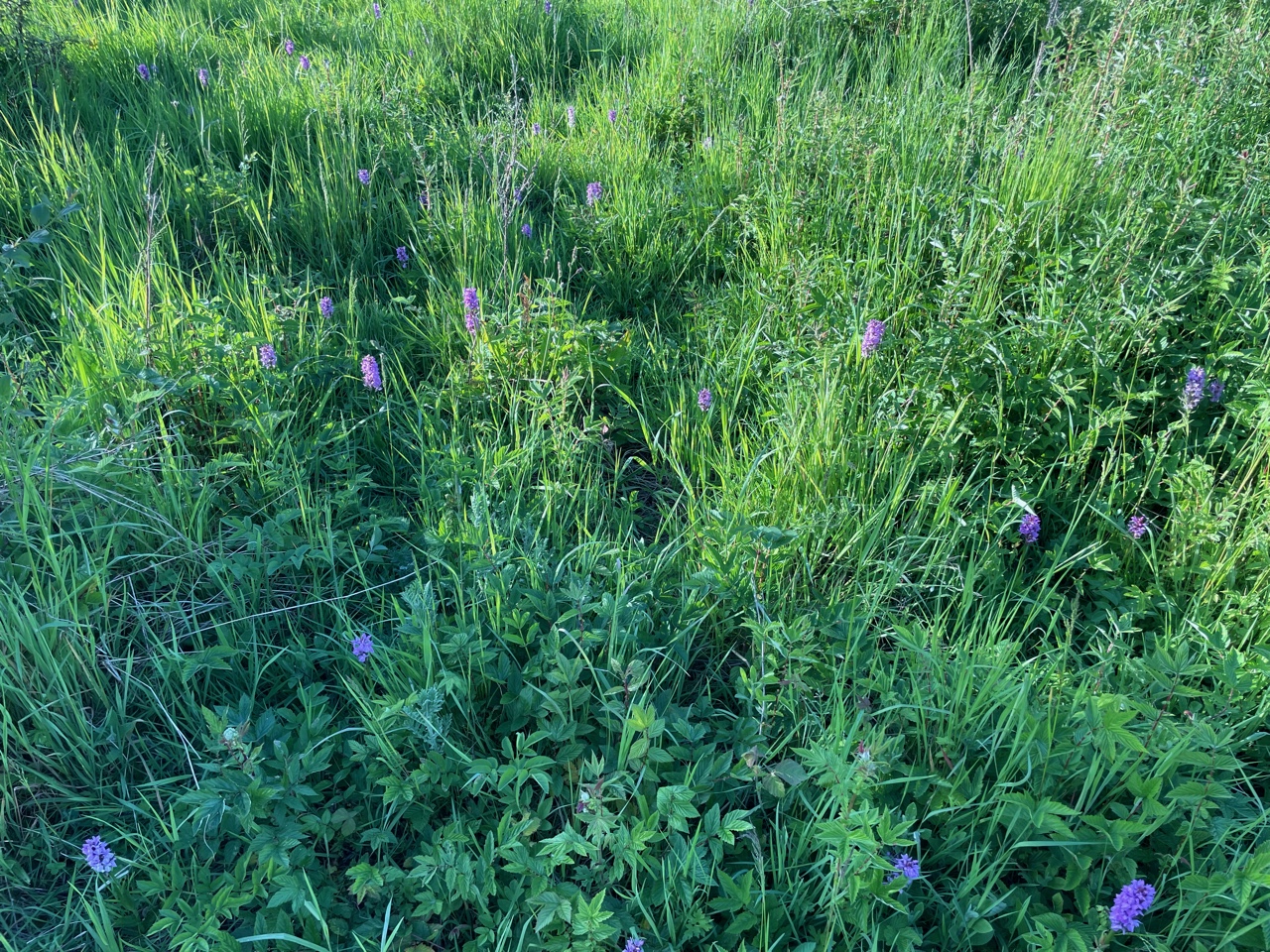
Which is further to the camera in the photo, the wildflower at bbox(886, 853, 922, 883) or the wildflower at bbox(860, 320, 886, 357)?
the wildflower at bbox(860, 320, 886, 357)

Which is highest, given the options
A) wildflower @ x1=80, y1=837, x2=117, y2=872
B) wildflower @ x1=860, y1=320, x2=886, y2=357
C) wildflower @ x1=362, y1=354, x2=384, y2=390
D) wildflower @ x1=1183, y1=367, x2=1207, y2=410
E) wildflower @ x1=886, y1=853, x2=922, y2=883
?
wildflower @ x1=860, y1=320, x2=886, y2=357

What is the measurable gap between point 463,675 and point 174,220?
225 centimetres

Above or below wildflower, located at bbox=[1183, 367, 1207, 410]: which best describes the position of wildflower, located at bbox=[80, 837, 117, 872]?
below

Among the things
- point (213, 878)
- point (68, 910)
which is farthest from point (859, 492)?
point (68, 910)

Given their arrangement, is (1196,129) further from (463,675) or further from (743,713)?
(463,675)

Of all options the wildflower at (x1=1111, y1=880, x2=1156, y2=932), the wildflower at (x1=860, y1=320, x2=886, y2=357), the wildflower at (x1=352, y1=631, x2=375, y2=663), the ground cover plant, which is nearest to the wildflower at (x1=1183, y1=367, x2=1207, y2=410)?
the ground cover plant

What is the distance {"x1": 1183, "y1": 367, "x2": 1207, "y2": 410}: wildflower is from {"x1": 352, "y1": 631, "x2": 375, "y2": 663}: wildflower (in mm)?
1956

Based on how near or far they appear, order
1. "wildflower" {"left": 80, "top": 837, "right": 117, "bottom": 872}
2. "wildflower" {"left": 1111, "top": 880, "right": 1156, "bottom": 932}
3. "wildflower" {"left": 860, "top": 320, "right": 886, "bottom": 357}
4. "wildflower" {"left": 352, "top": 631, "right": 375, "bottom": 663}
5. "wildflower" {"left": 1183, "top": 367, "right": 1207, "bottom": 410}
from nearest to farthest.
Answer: "wildflower" {"left": 1111, "top": 880, "right": 1156, "bottom": 932}
"wildflower" {"left": 80, "top": 837, "right": 117, "bottom": 872}
"wildflower" {"left": 352, "top": 631, "right": 375, "bottom": 663}
"wildflower" {"left": 1183, "top": 367, "right": 1207, "bottom": 410}
"wildflower" {"left": 860, "top": 320, "right": 886, "bottom": 357}

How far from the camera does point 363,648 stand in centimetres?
164

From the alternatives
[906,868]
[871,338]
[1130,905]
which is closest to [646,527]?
[871,338]

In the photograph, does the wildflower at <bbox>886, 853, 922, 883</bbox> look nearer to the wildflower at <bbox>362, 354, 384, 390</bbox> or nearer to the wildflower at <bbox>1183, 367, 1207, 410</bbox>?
the wildflower at <bbox>1183, 367, 1207, 410</bbox>

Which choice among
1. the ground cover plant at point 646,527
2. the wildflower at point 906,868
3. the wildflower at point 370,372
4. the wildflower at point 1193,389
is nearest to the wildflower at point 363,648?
the ground cover plant at point 646,527

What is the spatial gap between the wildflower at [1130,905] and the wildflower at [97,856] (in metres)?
1.57

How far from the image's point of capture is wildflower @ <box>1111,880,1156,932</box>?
1.22 meters
